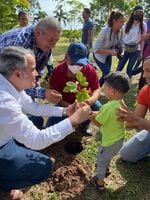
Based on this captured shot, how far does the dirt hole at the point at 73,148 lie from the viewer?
3.87 metres

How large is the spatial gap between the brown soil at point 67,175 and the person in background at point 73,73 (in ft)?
1.51

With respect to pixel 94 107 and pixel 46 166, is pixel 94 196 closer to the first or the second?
pixel 46 166

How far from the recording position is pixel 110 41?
561 centimetres

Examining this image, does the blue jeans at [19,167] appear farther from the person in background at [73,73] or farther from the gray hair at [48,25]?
the gray hair at [48,25]

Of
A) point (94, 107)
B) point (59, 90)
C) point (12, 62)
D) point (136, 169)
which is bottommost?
point (136, 169)

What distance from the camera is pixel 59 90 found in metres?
3.95

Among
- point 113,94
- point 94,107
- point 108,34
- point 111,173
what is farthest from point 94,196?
point 108,34

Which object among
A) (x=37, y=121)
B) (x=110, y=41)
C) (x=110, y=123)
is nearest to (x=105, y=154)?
(x=110, y=123)

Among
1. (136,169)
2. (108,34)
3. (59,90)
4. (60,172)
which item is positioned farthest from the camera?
(108,34)

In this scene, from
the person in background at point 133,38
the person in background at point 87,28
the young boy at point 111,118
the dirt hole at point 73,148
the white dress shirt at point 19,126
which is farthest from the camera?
the person in background at point 87,28

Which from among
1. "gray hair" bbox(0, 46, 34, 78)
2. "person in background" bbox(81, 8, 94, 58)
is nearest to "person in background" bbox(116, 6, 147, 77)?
"person in background" bbox(81, 8, 94, 58)

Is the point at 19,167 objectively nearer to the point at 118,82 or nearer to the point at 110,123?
the point at 110,123

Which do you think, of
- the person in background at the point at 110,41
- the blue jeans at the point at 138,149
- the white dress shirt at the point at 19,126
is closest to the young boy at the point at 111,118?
the white dress shirt at the point at 19,126

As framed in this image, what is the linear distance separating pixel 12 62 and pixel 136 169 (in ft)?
6.14
